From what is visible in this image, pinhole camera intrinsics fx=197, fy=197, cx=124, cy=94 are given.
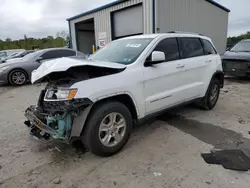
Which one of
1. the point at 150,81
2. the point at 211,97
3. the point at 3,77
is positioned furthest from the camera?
the point at 3,77

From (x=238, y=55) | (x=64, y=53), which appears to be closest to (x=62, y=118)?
(x=64, y=53)

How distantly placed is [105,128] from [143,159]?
0.71m

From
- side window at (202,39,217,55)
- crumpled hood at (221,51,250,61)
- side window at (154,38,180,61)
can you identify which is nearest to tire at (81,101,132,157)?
side window at (154,38,180,61)

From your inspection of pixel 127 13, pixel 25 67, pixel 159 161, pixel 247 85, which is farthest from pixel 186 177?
pixel 127 13

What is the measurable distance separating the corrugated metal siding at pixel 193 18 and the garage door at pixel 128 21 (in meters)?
1.48

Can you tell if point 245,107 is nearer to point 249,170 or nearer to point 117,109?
point 249,170

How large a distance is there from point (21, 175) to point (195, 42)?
410 cm

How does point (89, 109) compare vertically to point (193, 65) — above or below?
below

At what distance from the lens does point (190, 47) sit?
420 cm

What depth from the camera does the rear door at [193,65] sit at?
Answer: 3.98 meters

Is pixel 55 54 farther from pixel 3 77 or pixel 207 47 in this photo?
pixel 207 47

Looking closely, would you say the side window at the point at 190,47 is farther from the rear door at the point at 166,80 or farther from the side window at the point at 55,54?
the side window at the point at 55,54

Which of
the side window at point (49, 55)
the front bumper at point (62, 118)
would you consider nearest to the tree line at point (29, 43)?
the side window at point (49, 55)

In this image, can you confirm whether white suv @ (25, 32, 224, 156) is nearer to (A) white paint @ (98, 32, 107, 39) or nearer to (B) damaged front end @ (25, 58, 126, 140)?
(B) damaged front end @ (25, 58, 126, 140)
